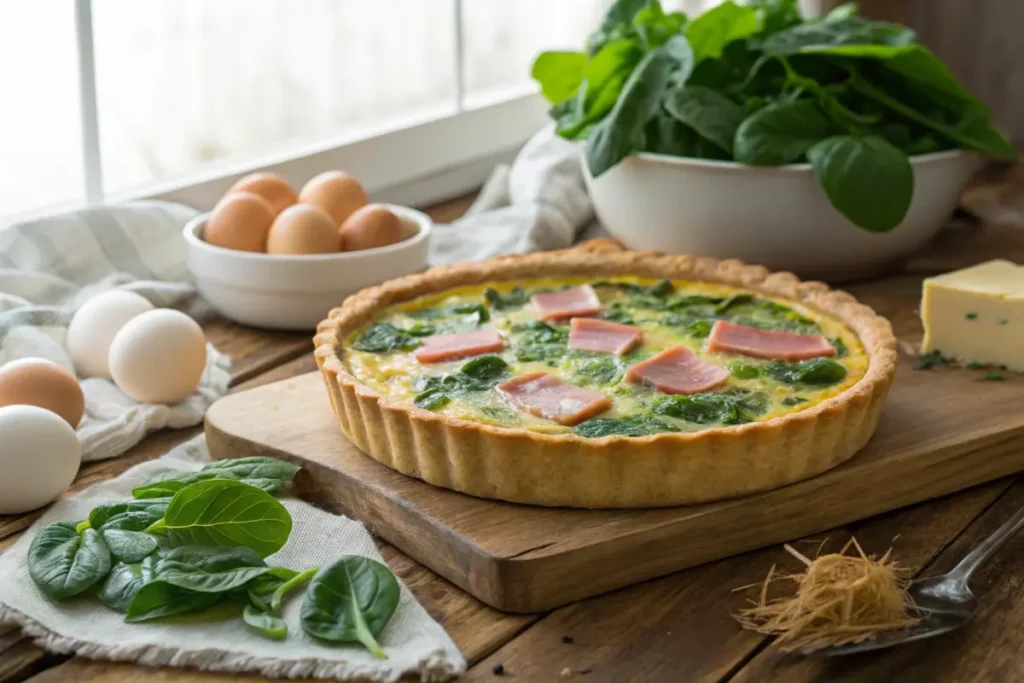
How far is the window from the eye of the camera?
268 cm

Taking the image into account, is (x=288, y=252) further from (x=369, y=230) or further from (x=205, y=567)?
(x=205, y=567)

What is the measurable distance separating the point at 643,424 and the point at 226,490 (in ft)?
2.05

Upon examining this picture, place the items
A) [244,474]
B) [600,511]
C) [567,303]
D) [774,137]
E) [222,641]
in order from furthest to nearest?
[774,137] → [567,303] → [244,474] → [600,511] → [222,641]

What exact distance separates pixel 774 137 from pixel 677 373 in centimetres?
83

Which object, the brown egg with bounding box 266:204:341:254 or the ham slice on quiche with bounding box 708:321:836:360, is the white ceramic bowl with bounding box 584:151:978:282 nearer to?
the ham slice on quiche with bounding box 708:321:836:360

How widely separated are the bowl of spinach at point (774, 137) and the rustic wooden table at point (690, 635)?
94cm

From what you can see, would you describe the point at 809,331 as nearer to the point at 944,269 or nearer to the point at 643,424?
the point at 643,424

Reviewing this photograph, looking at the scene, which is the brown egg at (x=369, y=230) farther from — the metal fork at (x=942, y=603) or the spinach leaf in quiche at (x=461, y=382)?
the metal fork at (x=942, y=603)

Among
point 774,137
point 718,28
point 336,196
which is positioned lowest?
point 336,196

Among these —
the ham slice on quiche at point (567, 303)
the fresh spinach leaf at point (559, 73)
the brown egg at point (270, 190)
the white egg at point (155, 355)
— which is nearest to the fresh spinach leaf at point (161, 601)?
the white egg at point (155, 355)

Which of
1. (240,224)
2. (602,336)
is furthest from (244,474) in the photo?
(240,224)

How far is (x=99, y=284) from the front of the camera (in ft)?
8.58

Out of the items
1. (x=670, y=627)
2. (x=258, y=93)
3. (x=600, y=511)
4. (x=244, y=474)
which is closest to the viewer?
(x=670, y=627)

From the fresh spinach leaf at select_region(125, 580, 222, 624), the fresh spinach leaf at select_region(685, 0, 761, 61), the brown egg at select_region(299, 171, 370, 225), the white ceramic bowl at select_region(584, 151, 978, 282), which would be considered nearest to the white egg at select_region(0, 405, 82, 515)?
the fresh spinach leaf at select_region(125, 580, 222, 624)
